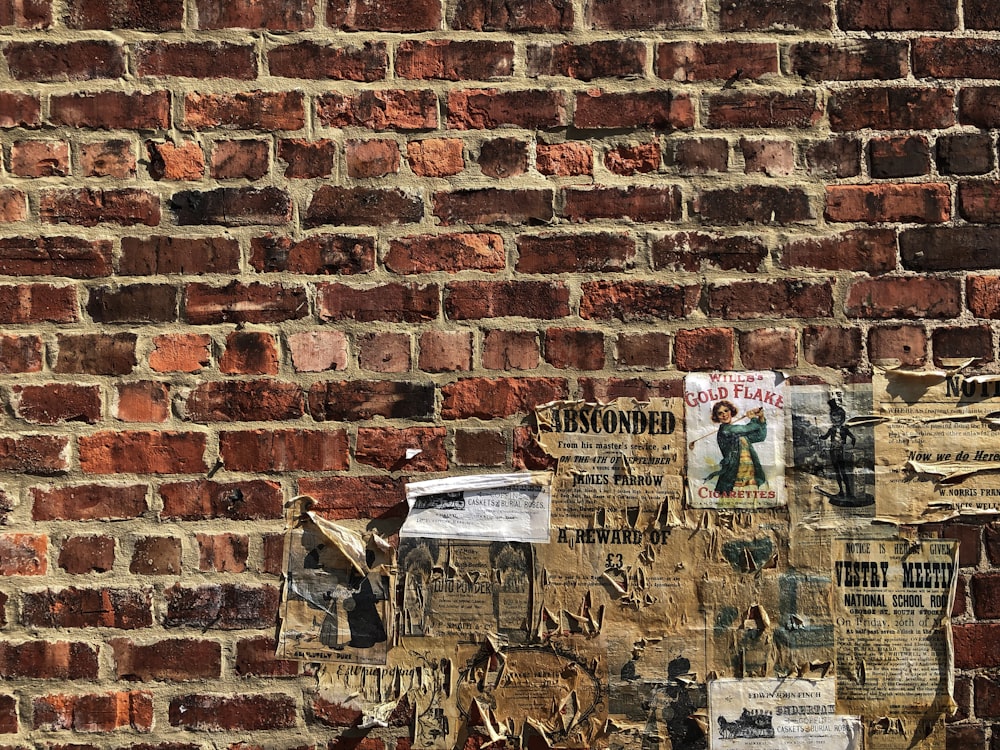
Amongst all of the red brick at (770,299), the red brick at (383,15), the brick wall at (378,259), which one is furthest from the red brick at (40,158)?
the red brick at (770,299)

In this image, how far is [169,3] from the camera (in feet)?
5.16

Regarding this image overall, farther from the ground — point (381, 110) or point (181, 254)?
point (381, 110)

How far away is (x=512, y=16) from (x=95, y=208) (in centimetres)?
85

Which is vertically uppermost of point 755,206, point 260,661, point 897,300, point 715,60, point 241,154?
point 715,60

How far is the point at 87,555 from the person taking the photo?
1.53 meters

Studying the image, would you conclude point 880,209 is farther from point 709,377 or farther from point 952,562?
point 952,562

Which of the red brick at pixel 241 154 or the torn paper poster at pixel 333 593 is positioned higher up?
the red brick at pixel 241 154

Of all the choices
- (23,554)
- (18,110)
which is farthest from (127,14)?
(23,554)

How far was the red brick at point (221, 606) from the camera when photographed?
153cm

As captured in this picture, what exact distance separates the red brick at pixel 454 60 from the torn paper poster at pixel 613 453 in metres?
0.63

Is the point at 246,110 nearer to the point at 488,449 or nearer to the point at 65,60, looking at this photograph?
the point at 65,60

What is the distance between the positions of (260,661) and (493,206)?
0.94m

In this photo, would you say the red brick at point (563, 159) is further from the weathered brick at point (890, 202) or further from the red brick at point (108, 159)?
the red brick at point (108, 159)

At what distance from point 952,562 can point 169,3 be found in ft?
5.85
